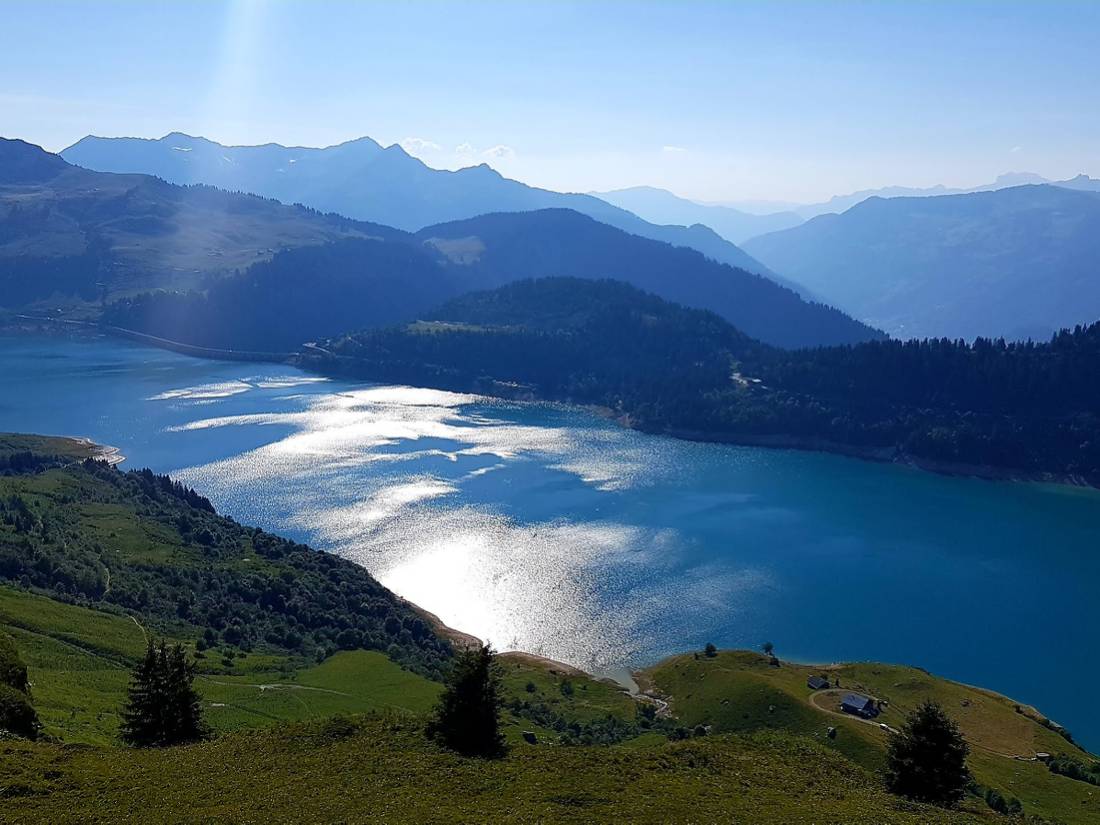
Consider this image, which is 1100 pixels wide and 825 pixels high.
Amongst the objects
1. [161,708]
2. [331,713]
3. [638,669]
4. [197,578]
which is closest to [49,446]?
[197,578]

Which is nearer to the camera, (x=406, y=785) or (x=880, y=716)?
(x=406, y=785)

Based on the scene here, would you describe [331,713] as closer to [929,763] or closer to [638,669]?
[929,763]

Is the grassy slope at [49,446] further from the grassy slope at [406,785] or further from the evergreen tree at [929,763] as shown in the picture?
the evergreen tree at [929,763]

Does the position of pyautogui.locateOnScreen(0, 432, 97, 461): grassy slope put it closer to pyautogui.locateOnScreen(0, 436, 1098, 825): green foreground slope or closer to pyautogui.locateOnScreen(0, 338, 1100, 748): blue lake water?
pyautogui.locateOnScreen(0, 338, 1100, 748): blue lake water

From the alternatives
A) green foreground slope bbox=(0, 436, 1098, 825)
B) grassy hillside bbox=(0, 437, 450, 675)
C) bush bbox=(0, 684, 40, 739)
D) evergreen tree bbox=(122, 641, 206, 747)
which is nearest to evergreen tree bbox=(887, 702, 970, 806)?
green foreground slope bbox=(0, 436, 1098, 825)

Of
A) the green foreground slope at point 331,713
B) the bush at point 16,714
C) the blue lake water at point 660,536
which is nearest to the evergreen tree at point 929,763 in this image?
the green foreground slope at point 331,713

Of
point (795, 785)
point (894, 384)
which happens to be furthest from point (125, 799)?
point (894, 384)
